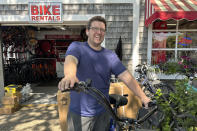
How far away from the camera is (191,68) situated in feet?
14.1

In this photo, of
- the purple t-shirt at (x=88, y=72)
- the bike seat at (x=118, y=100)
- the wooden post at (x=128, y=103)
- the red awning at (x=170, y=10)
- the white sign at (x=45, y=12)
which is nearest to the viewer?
the purple t-shirt at (x=88, y=72)

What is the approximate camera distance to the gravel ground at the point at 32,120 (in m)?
3.44

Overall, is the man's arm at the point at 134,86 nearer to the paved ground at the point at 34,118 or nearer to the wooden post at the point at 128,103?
the wooden post at the point at 128,103

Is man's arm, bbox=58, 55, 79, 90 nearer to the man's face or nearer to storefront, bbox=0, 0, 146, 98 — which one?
the man's face

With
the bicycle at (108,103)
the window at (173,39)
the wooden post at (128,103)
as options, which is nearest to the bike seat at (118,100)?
the bicycle at (108,103)

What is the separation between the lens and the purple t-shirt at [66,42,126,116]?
5.00 ft

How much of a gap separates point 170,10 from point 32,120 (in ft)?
14.3

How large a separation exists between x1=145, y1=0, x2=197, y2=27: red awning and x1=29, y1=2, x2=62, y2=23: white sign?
256cm

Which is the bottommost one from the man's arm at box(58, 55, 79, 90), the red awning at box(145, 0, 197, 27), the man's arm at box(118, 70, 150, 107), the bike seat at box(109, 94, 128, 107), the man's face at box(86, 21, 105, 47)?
the bike seat at box(109, 94, 128, 107)

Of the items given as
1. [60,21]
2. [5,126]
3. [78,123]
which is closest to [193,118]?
→ [78,123]

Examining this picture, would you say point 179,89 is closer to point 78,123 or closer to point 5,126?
point 78,123

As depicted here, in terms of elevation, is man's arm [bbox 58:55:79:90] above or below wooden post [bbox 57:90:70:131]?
above

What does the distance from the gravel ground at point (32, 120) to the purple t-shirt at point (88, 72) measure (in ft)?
7.17

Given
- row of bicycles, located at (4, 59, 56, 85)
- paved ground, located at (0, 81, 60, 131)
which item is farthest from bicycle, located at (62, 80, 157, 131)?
row of bicycles, located at (4, 59, 56, 85)
